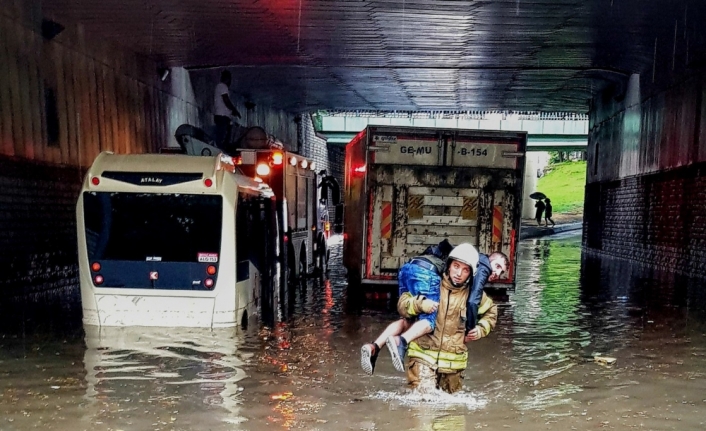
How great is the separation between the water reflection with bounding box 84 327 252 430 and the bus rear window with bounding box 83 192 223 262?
3.44ft

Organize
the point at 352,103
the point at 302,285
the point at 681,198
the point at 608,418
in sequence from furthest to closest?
the point at 352,103, the point at 681,198, the point at 302,285, the point at 608,418

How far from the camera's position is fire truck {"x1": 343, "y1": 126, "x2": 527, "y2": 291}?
12.4m

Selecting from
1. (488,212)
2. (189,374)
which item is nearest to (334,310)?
(488,212)

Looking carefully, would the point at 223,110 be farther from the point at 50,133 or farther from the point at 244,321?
the point at 244,321

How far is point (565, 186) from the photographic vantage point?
228 ft

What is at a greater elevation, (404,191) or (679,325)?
(404,191)

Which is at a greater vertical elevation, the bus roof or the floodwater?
the bus roof

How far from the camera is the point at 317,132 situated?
41312mm

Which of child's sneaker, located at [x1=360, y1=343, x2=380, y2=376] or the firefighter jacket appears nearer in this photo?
the firefighter jacket

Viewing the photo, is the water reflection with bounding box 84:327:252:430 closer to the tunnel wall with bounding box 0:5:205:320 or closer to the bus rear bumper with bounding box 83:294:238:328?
the bus rear bumper with bounding box 83:294:238:328

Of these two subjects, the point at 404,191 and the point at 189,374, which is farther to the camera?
the point at 404,191

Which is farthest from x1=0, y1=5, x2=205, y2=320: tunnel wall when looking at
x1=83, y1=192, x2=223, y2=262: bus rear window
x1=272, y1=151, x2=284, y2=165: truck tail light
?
x1=272, y1=151, x2=284, y2=165: truck tail light

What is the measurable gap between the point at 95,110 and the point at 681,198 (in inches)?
584

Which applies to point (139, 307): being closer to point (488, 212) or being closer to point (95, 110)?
point (488, 212)
